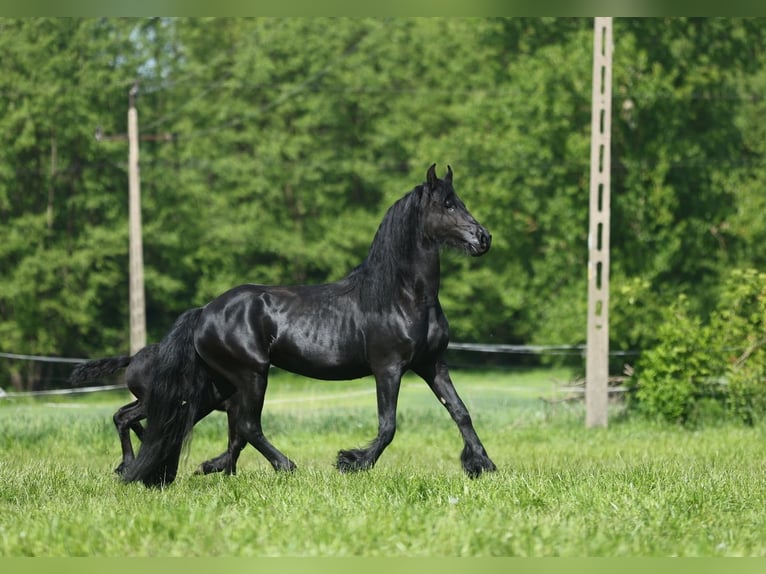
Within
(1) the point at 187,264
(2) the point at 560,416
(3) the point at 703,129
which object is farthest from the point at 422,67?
(2) the point at 560,416

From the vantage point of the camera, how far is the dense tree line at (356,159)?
951 inches

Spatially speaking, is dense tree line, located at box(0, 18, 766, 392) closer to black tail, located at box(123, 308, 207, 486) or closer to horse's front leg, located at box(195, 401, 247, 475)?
horse's front leg, located at box(195, 401, 247, 475)

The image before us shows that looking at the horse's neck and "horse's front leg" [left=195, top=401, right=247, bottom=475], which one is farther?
"horse's front leg" [left=195, top=401, right=247, bottom=475]

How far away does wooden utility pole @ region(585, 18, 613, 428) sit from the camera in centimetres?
1605

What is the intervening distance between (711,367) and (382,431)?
8.83 metres

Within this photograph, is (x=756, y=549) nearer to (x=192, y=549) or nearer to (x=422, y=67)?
(x=192, y=549)

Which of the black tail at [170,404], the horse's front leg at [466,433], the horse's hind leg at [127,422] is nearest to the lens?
the black tail at [170,404]

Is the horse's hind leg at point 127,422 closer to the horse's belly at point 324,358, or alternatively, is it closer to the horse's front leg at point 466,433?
the horse's belly at point 324,358

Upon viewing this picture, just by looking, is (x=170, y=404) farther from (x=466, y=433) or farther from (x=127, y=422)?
(x=466, y=433)

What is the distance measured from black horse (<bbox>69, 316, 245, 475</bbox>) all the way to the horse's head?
216cm

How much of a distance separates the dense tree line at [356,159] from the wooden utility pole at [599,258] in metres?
3.49

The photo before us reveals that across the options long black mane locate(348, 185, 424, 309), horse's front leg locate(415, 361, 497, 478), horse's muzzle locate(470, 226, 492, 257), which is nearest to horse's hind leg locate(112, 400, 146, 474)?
long black mane locate(348, 185, 424, 309)

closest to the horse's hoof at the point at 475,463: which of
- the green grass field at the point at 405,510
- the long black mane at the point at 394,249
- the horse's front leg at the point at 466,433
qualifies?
the horse's front leg at the point at 466,433

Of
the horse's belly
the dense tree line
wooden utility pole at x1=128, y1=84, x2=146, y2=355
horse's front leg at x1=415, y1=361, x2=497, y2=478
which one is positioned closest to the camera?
horse's front leg at x1=415, y1=361, x2=497, y2=478
